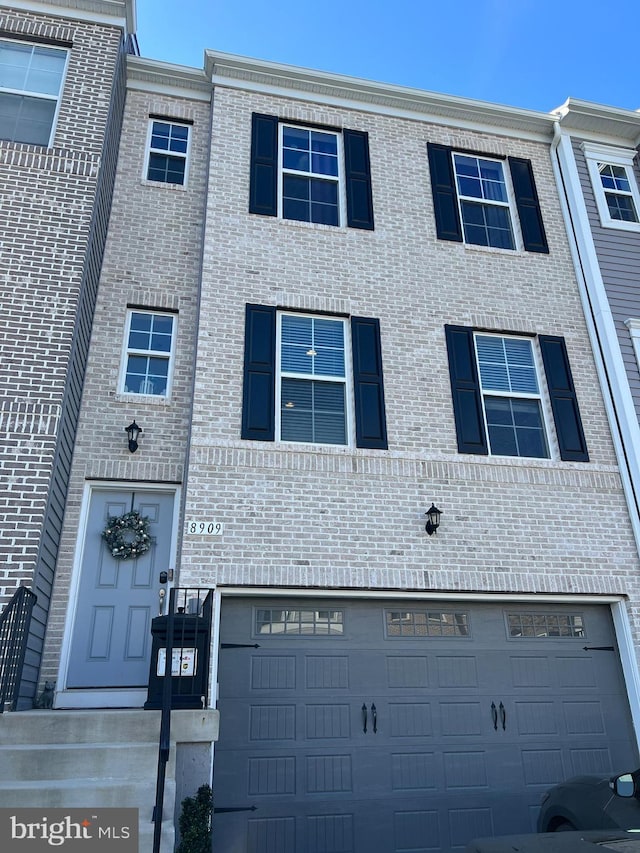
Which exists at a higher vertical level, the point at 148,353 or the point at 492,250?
the point at 492,250

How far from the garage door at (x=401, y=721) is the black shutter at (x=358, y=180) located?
16.8ft

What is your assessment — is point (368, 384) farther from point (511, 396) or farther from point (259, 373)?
point (511, 396)

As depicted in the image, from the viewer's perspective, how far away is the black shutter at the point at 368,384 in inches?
300

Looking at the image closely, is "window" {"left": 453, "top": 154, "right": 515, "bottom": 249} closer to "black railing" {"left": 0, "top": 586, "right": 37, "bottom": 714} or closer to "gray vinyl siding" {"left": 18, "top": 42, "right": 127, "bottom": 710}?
"gray vinyl siding" {"left": 18, "top": 42, "right": 127, "bottom": 710}

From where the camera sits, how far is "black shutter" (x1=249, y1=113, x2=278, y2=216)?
8711mm

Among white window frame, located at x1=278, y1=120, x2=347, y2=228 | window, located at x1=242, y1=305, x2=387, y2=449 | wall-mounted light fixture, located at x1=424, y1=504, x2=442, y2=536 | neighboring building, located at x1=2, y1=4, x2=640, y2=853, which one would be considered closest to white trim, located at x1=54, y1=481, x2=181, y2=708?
neighboring building, located at x1=2, y1=4, x2=640, y2=853

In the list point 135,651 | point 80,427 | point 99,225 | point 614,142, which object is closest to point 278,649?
point 135,651

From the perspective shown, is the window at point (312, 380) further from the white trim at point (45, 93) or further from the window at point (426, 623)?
the white trim at point (45, 93)

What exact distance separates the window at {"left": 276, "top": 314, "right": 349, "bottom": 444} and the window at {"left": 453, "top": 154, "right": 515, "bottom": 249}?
9.13 feet

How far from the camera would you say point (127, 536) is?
23.6ft

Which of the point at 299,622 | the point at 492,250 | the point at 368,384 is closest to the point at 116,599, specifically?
the point at 299,622

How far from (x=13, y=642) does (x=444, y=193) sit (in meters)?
7.87

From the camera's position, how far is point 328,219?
9031mm

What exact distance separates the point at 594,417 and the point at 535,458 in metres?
1.09
